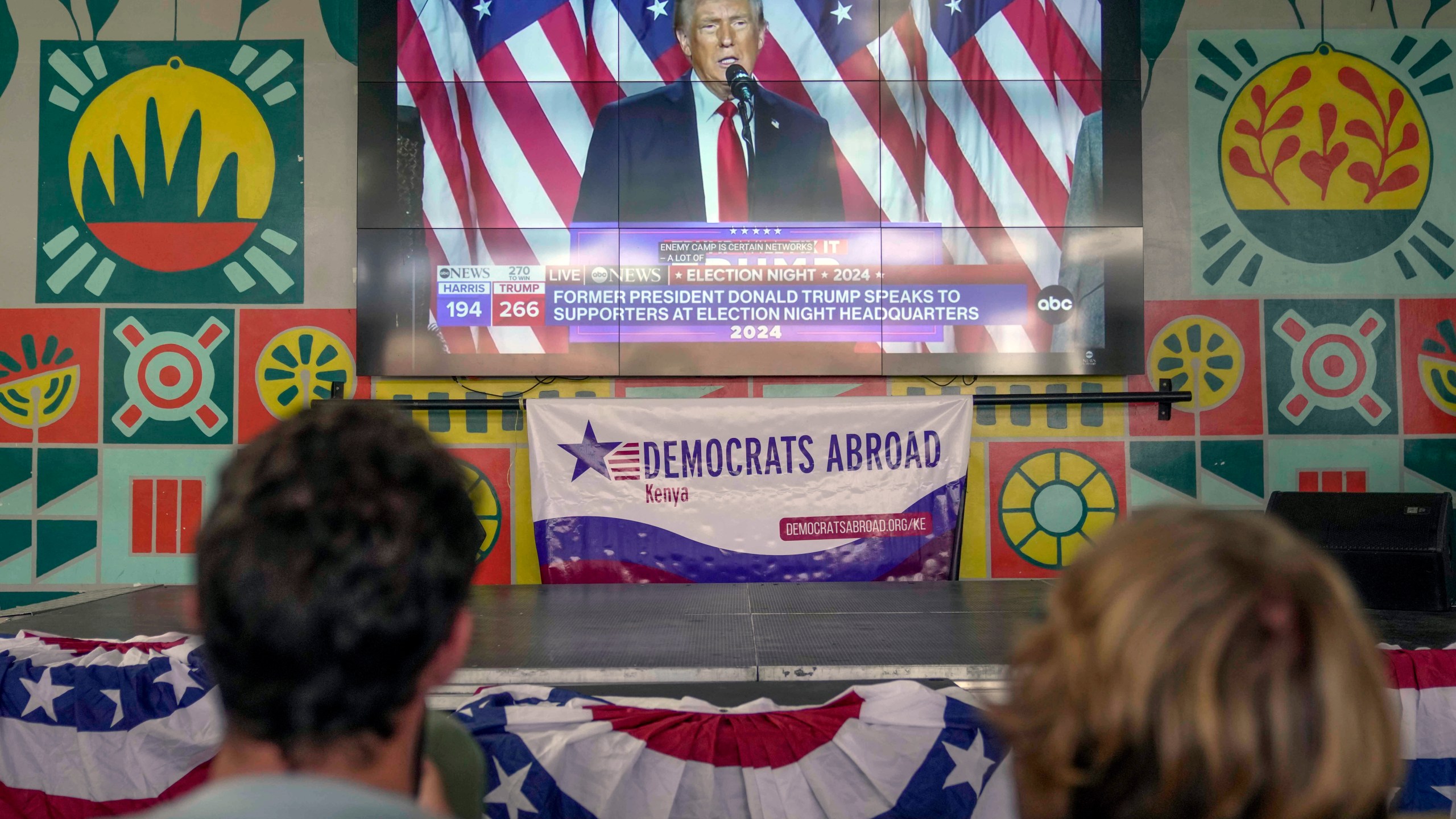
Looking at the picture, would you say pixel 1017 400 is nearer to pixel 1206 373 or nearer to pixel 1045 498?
pixel 1045 498

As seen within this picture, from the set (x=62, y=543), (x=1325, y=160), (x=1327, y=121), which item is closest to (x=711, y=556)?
(x=62, y=543)

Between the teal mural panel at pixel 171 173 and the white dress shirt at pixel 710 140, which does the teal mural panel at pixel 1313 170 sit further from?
the teal mural panel at pixel 171 173

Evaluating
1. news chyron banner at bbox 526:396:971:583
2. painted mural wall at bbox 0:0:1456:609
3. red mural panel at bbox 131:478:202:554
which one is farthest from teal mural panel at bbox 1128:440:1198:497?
red mural panel at bbox 131:478:202:554

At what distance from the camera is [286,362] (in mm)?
3889

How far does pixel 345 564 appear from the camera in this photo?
497 millimetres

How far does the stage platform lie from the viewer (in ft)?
5.63

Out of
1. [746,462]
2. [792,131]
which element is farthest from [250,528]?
[792,131]

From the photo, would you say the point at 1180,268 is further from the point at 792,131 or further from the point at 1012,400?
the point at 792,131

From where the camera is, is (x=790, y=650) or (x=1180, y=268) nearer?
(x=790, y=650)

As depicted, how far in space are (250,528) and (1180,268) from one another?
13.8 feet

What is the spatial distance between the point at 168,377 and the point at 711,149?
2.55 meters

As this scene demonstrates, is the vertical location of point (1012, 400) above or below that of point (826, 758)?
above

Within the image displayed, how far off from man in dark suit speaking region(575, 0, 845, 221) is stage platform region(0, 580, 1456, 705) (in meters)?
1.62

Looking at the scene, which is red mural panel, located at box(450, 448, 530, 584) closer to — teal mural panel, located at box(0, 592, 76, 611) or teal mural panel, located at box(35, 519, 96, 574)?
teal mural panel, located at box(35, 519, 96, 574)
